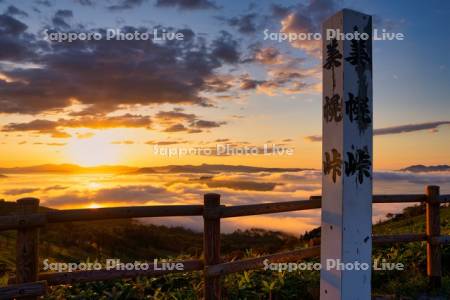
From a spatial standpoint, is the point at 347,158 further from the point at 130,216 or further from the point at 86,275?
the point at 86,275

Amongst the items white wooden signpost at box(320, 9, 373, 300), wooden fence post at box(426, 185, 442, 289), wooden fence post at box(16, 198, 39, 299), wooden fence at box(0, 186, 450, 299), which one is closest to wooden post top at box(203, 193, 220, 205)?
wooden fence at box(0, 186, 450, 299)

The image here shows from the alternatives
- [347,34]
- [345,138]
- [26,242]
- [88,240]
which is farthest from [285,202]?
[88,240]

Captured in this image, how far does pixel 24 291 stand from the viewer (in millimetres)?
4996

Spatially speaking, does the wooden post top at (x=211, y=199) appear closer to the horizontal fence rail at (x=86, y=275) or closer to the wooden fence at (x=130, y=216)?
the wooden fence at (x=130, y=216)

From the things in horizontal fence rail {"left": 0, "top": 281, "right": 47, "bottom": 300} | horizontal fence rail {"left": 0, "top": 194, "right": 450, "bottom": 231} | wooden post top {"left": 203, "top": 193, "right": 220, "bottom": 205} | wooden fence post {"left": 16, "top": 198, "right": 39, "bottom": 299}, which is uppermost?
wooden post top {"left": 203, "top": 193, "right": 220, "bottom": 205}

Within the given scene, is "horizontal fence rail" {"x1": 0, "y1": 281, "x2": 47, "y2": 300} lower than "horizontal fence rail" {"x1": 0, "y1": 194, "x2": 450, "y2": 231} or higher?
lower

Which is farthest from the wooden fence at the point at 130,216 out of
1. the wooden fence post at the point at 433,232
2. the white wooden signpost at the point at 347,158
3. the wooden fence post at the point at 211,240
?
the wooden fence post at the point at 433,232

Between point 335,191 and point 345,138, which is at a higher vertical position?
point 345,138

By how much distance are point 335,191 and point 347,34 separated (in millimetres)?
2001

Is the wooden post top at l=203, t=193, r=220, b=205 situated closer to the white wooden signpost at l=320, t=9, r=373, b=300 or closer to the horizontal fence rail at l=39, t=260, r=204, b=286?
the horizontal fence rail at l=39, t=260, r=204, b=286

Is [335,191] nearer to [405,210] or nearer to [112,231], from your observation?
[112,231]

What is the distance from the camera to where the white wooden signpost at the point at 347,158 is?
551 centimetres

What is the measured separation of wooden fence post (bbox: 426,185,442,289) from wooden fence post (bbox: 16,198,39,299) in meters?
6.68

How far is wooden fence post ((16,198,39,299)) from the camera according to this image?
16.7 feet
